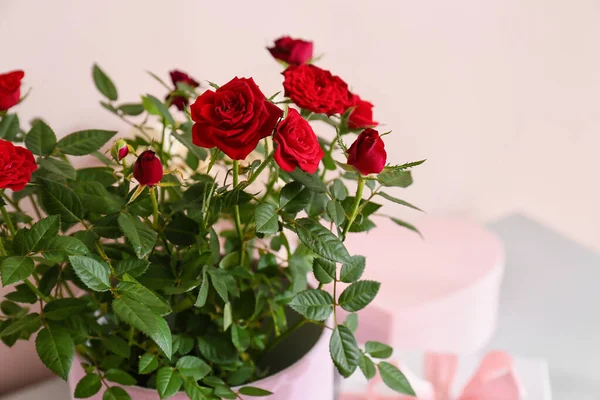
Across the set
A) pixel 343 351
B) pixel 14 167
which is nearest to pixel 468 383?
pixel 343 351

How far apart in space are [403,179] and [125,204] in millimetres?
212

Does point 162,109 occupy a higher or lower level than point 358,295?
higher

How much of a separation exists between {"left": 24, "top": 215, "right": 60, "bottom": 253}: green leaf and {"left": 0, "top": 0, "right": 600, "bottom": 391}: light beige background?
0.32 m

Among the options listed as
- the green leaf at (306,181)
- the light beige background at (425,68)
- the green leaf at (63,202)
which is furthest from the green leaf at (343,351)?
the light beige background at (425,68)

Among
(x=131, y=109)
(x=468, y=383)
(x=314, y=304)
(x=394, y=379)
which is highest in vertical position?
(x=131, y=109)

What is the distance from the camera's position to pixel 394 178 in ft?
1.62

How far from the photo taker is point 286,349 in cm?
64

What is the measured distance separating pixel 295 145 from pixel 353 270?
141 mm

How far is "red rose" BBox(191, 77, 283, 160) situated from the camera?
404mm

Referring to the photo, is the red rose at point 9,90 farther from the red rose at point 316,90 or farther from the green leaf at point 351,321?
the green leaf at point 351,321

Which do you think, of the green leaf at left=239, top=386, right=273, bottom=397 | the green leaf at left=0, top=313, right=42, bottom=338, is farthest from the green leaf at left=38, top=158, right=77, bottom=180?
the green leaf at left=239, top=386, right=273, bottom=397

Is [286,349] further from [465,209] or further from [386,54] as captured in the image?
[465,209]

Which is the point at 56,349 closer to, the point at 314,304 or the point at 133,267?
the point at 133,267

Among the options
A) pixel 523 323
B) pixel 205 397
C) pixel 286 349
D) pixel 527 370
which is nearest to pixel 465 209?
pixel 523 323
